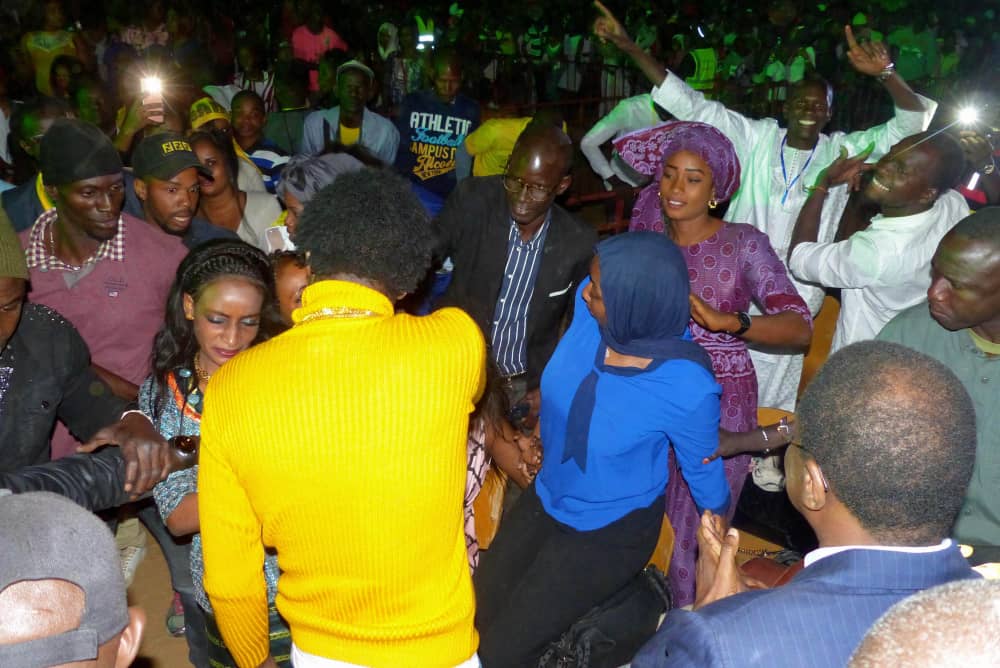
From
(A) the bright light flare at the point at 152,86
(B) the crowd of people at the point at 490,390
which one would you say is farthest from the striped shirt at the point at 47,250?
(A) the bright light flare at the point at 152,86

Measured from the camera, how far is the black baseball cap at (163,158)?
3869mm

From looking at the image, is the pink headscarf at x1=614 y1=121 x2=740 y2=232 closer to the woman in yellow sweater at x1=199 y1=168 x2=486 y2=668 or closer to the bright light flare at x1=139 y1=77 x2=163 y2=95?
the woman in yellow sweater at x1=199 y1=168 x2=486 y2=668

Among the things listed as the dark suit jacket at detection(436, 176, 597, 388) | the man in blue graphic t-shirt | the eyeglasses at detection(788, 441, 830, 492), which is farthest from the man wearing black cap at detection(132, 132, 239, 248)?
the eyeglasses at detection(788, 441, 830, 492)

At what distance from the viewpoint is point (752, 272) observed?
3.42m

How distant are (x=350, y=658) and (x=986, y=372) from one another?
2.14m

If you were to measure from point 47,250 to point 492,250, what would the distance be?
1886 millimetres

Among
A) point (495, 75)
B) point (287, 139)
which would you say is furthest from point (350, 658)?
point (495, 75)

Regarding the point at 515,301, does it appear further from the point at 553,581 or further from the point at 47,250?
the point at 47,250

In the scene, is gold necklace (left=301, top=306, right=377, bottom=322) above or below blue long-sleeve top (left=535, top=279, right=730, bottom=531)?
above

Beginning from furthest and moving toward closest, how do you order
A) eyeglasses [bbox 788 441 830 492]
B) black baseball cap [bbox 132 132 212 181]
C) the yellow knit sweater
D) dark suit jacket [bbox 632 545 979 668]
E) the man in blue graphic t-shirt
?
the man in blue graphic t-shirt, black baseball cap [bbox 132 132 212 181], the yellow knit sweater, eyeglasses [bbox 788 441 830 492], dark suit jacket [bbox 632 545 979 668]

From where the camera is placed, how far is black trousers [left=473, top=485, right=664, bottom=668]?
9.35 feet

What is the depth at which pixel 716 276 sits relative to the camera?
11.4ft

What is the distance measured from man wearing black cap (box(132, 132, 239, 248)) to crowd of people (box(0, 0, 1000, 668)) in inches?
0.5

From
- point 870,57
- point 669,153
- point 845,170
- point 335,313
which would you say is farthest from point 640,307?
point 870,57
